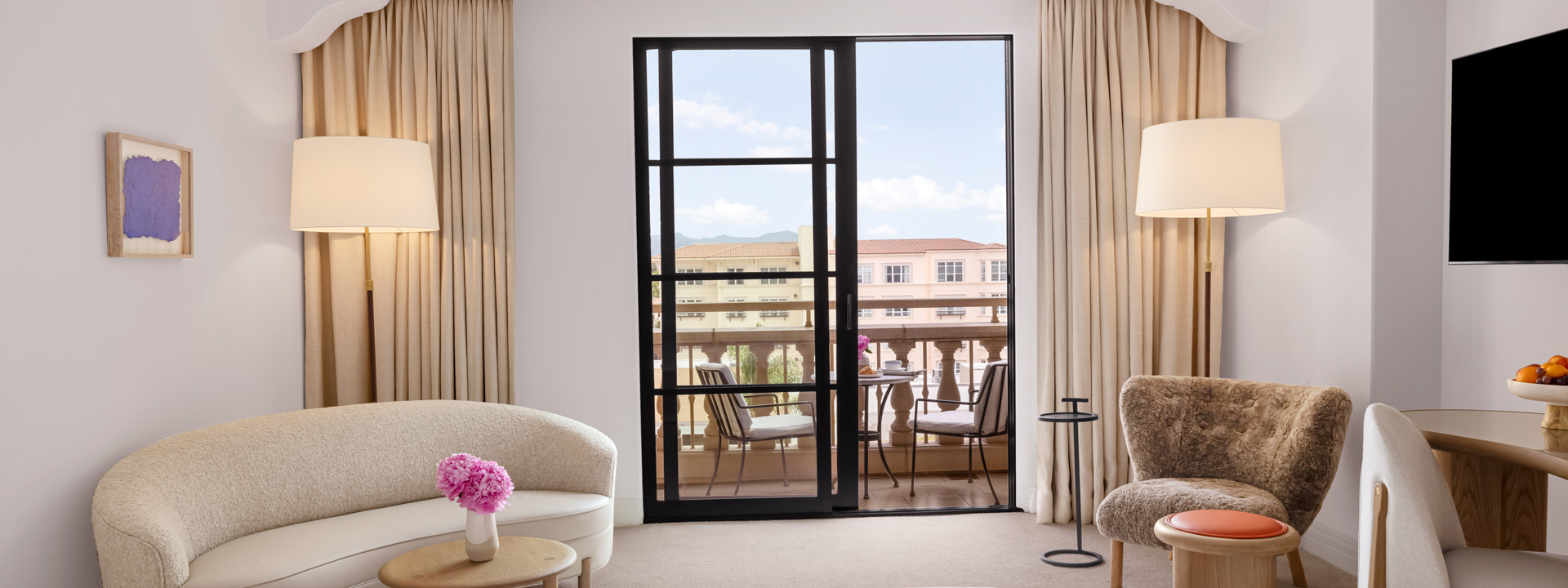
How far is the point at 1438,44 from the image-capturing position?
2936mm

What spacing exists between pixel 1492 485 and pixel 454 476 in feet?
9.39

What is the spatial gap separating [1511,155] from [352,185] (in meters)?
3.65

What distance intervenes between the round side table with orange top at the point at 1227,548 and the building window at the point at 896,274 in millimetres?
4279

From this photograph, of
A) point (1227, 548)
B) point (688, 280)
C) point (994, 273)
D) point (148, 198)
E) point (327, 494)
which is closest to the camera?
point (1227, 548)

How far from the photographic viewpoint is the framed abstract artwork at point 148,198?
252 cm

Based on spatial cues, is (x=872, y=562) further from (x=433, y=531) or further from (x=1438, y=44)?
(x=1438, y=44)

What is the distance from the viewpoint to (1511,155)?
91.5 inches

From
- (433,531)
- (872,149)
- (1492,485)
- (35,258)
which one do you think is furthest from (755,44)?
(1492,485)

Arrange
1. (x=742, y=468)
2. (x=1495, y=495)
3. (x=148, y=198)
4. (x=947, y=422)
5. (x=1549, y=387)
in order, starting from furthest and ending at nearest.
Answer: (x=947, y=422) < (x=742, y=468) < (x=148, y=198) < (x=1495, y=495) < (x=1549, y=387)

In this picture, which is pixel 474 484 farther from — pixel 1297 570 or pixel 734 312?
pixel 1297 570

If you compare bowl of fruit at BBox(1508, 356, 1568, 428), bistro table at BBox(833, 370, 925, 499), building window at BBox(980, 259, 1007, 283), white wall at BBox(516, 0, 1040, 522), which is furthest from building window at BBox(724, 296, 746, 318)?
building window at BBox(980, 259, 1007, 283)

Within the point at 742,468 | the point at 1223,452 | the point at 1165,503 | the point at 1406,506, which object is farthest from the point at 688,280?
the point at 1406,506

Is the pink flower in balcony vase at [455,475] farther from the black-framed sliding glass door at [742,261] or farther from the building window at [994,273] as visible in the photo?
the building window at [994,273]

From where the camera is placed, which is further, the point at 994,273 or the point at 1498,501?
the point at 994,273
